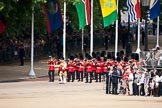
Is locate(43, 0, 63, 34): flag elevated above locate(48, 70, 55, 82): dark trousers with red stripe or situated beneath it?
elevated above

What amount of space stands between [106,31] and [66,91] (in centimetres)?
3327

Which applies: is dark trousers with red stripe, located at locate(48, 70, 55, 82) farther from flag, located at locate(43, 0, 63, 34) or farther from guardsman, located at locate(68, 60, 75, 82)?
flag, located at locate(43, 0, 63, 34)

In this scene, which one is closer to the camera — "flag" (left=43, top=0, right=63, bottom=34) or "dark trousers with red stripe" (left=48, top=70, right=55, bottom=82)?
"dark trousers with red stripe" (left=48, top=70, right=55, bottom=82)

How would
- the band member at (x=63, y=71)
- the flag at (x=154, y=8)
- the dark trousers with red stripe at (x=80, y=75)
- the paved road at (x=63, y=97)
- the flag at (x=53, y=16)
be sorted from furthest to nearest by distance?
the flag at (x=154, y=8) < the flag at (x=53, y=16) < the dark trousers with red stripe at (x=80, y=75) < the band member at (x=63, y=71) < the paved road at (x=63, y=97)

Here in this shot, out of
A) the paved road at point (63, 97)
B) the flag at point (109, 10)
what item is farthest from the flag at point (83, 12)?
the paved road at point (63, 97)

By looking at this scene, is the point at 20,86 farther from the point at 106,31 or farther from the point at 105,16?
the point at 106,31

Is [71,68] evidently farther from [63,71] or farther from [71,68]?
[63,71]

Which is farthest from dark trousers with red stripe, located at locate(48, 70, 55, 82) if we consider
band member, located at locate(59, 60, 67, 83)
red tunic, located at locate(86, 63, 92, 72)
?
red tunic, located at locate(86, 63, 92, 72)

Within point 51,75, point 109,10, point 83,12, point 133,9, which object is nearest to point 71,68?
point 51,75

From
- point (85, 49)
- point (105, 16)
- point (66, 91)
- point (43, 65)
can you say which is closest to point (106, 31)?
point (85, 49)

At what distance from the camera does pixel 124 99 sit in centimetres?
2872

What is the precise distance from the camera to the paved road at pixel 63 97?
2581 centimetres

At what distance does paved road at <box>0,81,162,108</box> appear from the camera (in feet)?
84.7

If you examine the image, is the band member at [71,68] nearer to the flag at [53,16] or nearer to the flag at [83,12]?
the flag at [53,16]
